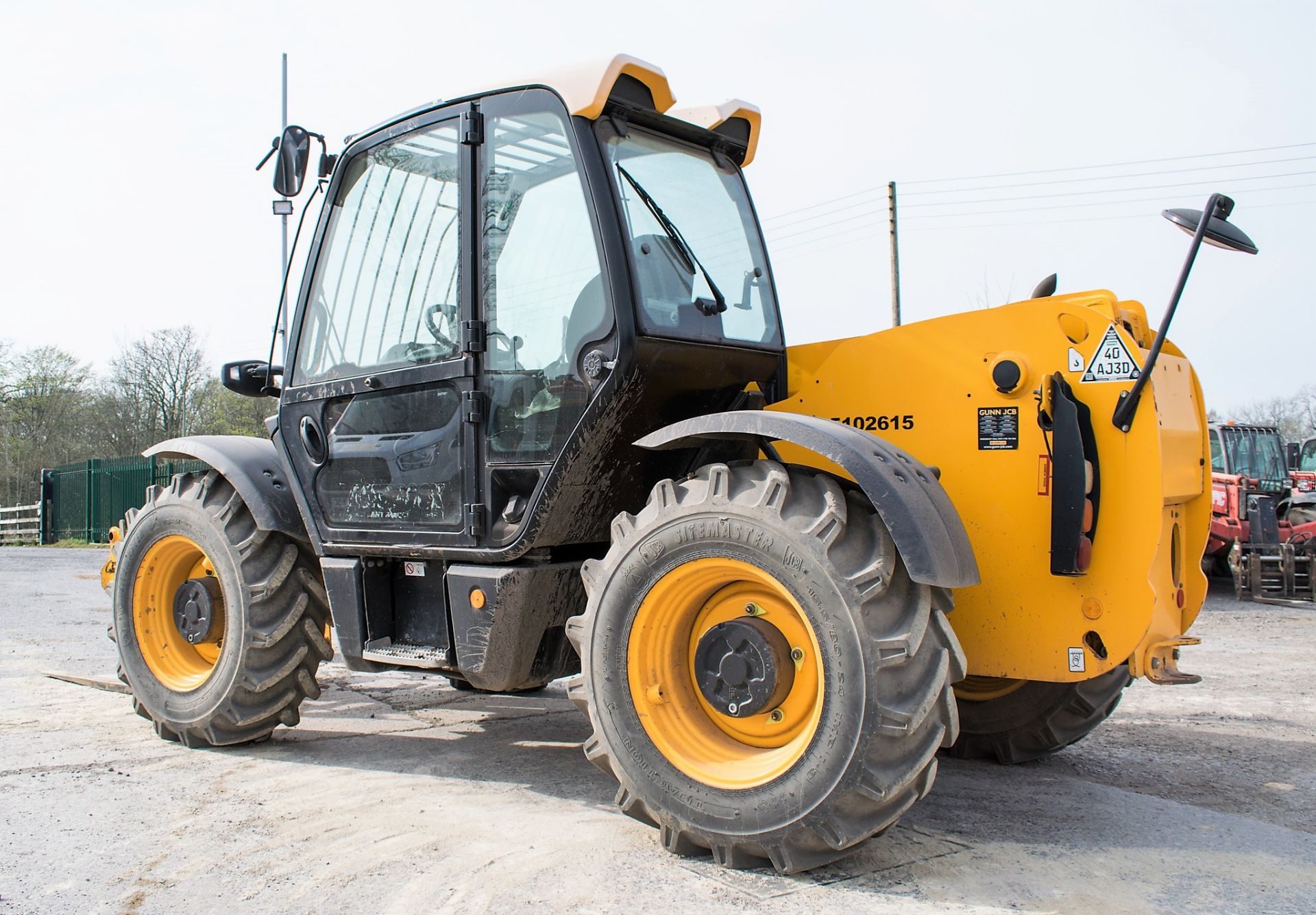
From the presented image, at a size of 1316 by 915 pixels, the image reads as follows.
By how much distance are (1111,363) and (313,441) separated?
3.37 m

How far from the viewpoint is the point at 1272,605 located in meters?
12.6

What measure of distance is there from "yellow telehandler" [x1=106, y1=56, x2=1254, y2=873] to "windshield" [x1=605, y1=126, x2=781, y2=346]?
0.05 feet

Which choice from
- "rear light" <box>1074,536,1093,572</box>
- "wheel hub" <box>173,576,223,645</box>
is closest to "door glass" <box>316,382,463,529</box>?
"wheel hub" <box>173,576,223,645</box>

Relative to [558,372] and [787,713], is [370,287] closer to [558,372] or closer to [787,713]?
[558,372]

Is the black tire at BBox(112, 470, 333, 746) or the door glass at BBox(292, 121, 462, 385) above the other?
the door glass at BBox(292, 121, 462, 385)

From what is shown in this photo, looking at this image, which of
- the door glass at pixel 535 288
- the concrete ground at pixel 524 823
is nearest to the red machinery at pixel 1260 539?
the concrete ground at pixel 524 823

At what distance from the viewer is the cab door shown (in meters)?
4.35

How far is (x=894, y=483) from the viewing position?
3.25 metres

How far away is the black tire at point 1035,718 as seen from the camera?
14.8 feet

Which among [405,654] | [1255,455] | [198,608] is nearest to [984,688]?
[405,654]

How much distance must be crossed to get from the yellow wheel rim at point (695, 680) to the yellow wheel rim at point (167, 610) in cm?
274

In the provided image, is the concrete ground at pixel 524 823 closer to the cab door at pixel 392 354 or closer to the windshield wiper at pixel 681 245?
the cab door at pixel 392 354

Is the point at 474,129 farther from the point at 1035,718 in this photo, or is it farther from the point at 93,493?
the point at 93,493

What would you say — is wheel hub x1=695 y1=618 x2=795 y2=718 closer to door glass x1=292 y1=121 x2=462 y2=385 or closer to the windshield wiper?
the windshield wiper
